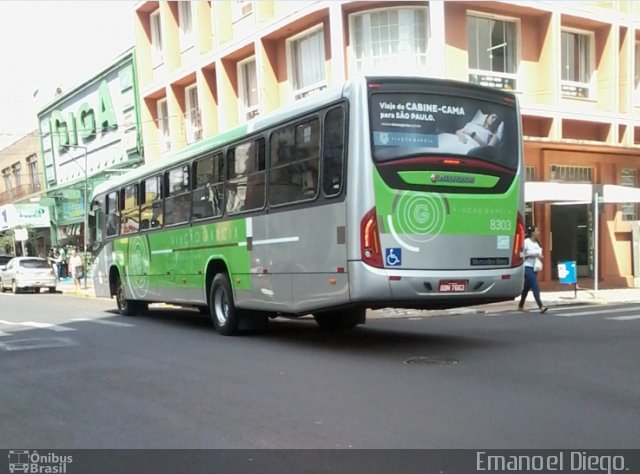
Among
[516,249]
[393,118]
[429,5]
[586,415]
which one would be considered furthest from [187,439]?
[429,5]

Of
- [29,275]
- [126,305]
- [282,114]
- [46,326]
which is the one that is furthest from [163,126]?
[282,114]

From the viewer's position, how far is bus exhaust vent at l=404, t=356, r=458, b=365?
7.92m

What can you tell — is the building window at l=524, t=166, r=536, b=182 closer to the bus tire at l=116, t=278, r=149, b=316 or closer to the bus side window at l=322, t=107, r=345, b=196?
the bus tire at l=116, t=278, r=149, b=316

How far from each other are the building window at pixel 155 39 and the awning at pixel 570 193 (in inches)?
729

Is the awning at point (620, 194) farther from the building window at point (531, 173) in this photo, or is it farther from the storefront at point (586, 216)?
the building window at point (531, 173)

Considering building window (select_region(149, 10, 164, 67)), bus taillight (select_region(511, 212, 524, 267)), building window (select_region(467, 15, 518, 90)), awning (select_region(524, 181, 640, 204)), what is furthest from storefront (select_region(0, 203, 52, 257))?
bus taillight (select_region(511, 212, 524, 267))

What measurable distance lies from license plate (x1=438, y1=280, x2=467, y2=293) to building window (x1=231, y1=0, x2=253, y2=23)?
1698cm

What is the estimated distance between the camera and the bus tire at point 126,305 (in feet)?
50.9

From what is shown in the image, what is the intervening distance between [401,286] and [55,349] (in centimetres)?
565

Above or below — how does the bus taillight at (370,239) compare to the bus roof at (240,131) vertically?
below

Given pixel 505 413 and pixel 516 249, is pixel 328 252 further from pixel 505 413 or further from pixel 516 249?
pixel 505 413

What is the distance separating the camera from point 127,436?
524 centimetres

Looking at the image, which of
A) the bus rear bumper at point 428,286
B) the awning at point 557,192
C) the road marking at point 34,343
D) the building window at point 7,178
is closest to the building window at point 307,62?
the awning at point 557,192

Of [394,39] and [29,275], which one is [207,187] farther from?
[29,275]
